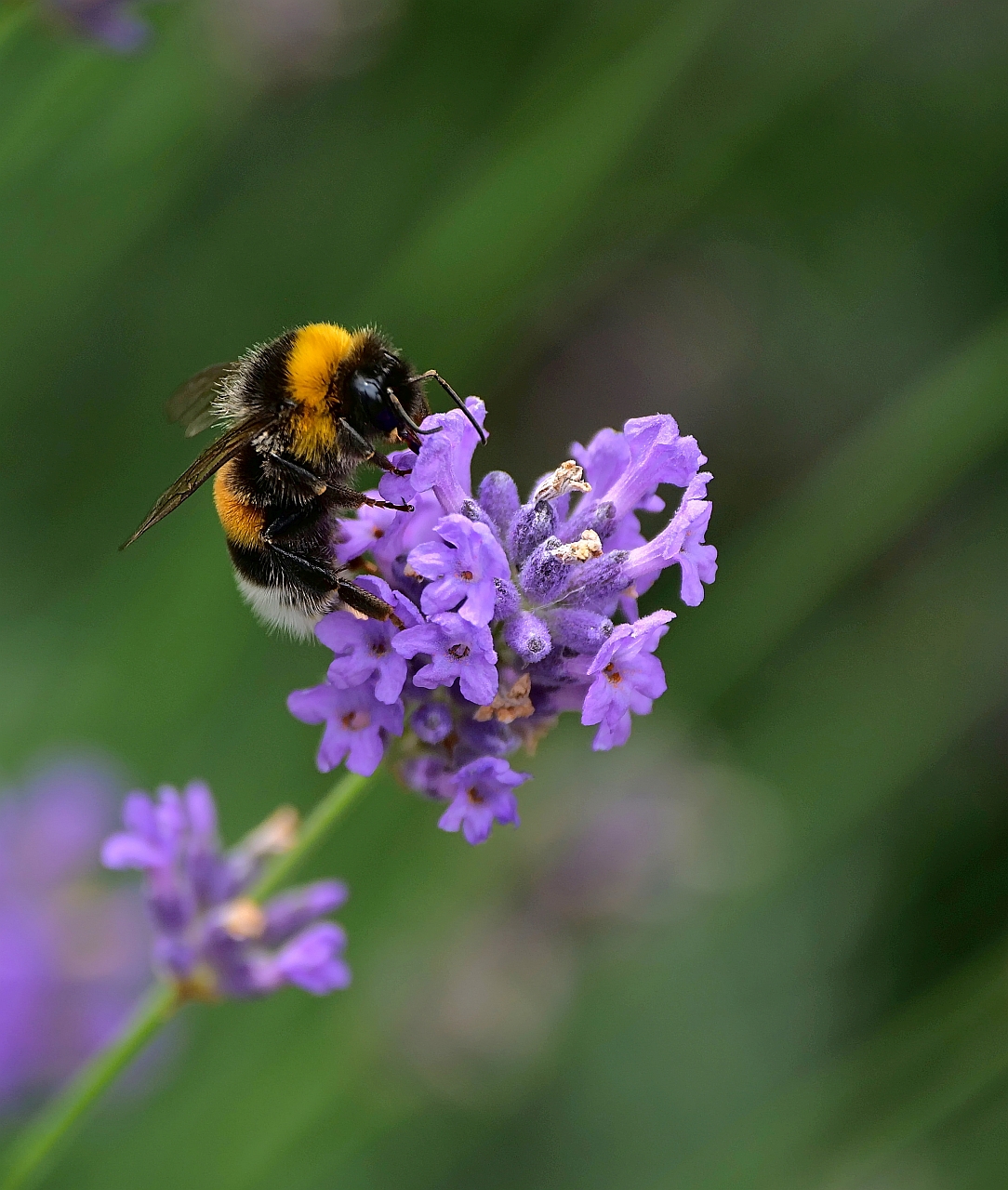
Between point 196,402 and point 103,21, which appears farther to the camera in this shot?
point 103,21

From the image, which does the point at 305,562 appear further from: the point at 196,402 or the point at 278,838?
the point at 196,402

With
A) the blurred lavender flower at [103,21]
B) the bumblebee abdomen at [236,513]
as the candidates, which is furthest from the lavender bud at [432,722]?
the blurred lavender flower at [103,21]

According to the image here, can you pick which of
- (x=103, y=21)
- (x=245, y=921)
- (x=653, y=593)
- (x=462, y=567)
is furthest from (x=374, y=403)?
(x=653, y=593)

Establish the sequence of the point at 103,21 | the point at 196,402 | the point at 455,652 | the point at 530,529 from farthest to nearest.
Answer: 1. the point at 103,21
2. the point at 196,402
3. the point at 530,529
4. the point at 455,652

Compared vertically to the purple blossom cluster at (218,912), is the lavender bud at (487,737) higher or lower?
lower

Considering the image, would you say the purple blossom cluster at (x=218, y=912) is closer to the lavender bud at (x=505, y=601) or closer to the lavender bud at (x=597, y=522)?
the lavender bud at (x=505, y=601)

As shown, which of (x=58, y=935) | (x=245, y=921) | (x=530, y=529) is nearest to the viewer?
(x=530, y=529)

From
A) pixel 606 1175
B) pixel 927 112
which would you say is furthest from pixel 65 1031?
pixel 927 112
